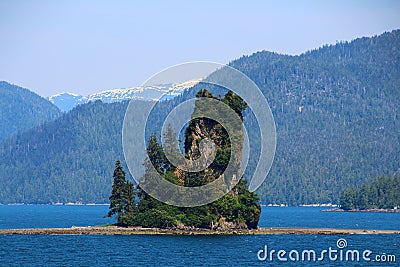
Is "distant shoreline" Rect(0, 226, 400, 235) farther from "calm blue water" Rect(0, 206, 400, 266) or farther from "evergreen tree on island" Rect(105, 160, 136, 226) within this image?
"calm blue water" Rect(0, 206, 400, 266)

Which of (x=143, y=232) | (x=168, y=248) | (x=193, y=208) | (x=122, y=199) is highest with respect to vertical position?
(x=122, y=199)

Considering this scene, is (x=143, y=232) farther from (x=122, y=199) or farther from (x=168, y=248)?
(x=168, y=248)

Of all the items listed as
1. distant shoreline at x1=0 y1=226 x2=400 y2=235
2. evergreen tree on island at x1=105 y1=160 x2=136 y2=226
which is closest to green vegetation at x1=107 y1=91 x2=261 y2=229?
evergreen tree on island at x1=105 y1=160 x2=136 y2=226

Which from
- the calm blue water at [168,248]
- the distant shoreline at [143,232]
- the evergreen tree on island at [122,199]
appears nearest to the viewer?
the calm blue water at [168,248]

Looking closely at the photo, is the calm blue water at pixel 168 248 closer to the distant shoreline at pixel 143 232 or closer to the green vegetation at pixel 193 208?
the distant shoreline at pixel 143 232

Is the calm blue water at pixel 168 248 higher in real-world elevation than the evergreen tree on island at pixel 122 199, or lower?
lower

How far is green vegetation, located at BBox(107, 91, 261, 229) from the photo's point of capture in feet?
463

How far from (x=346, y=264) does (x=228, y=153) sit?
47479 millimetres

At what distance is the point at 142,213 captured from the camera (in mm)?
143750

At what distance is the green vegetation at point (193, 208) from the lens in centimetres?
14125

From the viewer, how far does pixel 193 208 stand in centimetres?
14150

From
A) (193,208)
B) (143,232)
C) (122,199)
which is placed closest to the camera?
(143,232)

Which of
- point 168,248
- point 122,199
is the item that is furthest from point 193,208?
point 168,248

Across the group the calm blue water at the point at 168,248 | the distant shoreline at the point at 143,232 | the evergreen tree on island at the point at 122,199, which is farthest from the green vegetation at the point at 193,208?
the calm blue water at the point at 168,248
